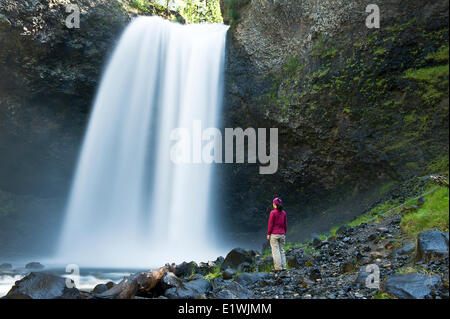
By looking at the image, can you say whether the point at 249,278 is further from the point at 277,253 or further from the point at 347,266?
the point at 347,266

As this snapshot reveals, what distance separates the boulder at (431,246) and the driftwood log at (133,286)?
4.30m

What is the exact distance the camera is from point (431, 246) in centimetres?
494

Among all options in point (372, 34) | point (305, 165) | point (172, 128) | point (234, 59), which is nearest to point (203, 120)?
point (172, 128)

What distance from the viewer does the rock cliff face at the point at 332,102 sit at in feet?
37.6

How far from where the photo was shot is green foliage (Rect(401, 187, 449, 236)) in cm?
568

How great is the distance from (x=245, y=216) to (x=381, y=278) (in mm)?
11730

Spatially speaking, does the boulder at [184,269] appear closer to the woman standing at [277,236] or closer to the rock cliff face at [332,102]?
the woman standing at [277,236]

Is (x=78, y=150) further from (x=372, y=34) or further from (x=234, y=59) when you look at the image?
(x=372, y=34)

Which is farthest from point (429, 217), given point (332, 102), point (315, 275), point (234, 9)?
point (234, 9)

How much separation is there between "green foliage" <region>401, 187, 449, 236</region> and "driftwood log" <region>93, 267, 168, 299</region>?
4859 mm

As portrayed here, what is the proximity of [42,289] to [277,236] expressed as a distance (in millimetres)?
4661

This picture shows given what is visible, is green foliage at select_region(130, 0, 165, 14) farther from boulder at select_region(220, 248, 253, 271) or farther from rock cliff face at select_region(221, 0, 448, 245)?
boulder at select_region(220, 248, 253, 271)

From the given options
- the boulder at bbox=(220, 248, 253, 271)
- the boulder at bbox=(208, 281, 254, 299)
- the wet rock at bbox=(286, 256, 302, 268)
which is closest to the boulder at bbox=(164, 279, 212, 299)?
the boulder at bbox=(208, 281, 254, 299)

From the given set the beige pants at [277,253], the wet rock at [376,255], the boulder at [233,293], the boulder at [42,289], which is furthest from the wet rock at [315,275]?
the boulder at [42,289]
